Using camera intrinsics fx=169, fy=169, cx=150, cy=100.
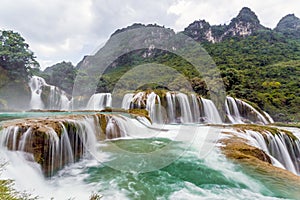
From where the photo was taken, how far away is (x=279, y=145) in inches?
234

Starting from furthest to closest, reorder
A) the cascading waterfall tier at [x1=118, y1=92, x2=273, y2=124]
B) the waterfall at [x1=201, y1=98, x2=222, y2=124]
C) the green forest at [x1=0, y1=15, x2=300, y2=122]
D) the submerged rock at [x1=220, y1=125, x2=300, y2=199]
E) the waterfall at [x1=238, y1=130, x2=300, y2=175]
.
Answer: the green forest at [x1=0, y1=15, x2=300, y2=122] < the waterfall at [x1=201, y1=98, x2=222, y2=124] < the cascading waterfall tier at [x1=118, y1=92, x2=273, y2=124] < the waterfall at [x1=238, y1=130, x2=300, y2=175] < the submerged rock at [x1=220, y1=125, x2=300, y2=199]

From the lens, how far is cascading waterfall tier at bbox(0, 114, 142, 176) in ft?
11.5

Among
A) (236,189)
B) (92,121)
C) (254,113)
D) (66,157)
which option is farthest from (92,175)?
(254,113)

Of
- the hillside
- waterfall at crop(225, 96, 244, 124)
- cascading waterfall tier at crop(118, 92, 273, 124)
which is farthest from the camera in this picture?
the hillside

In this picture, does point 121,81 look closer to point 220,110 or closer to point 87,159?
point 220,110

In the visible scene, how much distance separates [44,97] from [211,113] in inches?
648

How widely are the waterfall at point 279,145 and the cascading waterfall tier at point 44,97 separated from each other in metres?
17.8

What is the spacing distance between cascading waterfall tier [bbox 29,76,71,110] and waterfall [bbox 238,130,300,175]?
17790 mm

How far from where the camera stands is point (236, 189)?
308cm

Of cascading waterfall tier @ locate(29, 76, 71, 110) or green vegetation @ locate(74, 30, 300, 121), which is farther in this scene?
green vegetation @ locate(74, 30, 300, 121)

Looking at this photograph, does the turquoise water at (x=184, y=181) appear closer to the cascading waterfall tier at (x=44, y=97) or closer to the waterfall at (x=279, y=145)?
the waterfall at (x=279, y=145)

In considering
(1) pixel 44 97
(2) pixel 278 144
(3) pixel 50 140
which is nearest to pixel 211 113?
(2) pixel 278 144

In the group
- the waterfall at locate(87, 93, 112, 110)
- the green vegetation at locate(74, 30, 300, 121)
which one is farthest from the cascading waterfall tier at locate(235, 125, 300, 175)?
the waterfall at locate(87, 93, 112, 110)

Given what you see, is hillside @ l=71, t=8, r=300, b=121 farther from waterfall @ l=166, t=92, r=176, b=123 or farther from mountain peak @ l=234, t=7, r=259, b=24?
waterfall @ l=166, t=92, r=176, b=123
